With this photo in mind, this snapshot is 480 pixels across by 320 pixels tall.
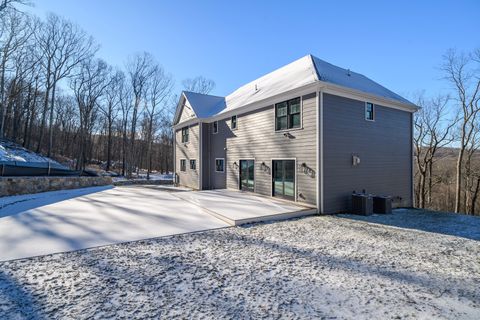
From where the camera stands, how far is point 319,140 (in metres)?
8.15

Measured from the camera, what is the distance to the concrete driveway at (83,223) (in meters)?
4.63

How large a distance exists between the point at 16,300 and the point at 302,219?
6548mm

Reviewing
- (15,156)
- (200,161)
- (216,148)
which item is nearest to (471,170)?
(216,148)

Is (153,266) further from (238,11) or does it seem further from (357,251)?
(238,11)

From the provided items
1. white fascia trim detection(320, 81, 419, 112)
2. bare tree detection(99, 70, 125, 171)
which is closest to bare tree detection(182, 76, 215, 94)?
bare tree detection(99, 70, 125, 171)

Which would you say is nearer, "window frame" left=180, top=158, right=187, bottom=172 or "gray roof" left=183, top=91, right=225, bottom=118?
"gray roof" left=183, top=91, right=225, bottom=118

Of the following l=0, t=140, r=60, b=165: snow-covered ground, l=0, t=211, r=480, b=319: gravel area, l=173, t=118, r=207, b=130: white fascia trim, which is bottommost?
l=0, t=211, r=480, b=319: gravel area

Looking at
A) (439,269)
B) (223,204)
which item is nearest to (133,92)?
(223,204)

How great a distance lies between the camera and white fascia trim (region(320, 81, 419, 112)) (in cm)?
→ 837

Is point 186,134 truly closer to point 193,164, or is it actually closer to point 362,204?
point 193,164

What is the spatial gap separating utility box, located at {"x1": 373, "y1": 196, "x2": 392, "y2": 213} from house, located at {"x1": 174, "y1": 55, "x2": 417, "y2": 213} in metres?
0.74

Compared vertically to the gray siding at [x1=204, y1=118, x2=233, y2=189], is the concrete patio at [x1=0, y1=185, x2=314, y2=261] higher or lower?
lower

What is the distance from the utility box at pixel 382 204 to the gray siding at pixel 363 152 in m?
0.66

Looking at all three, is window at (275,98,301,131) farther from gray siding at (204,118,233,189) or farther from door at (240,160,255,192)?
gray siding at (204,118,233,189)
